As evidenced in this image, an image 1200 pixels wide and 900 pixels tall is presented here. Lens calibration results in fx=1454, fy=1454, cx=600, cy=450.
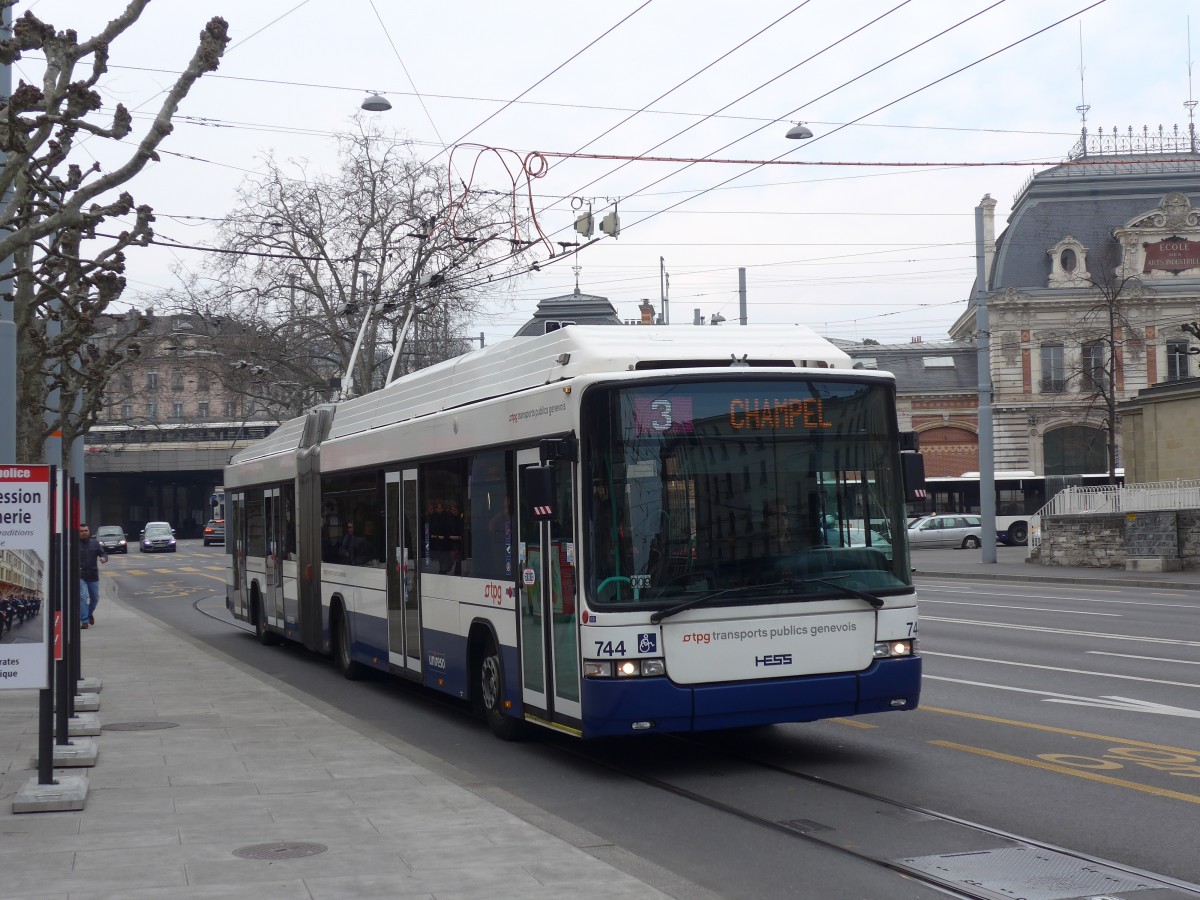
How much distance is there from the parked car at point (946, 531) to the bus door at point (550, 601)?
4818 cm

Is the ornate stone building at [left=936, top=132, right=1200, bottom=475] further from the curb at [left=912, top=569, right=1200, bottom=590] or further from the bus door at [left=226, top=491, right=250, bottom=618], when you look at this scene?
the bus door at [left=226, top=491, right=250, bottom=618]

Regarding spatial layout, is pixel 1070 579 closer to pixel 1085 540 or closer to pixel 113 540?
pixel 1085 540

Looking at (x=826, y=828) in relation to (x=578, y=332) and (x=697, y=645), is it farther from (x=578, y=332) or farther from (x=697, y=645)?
(x=578, y=332)

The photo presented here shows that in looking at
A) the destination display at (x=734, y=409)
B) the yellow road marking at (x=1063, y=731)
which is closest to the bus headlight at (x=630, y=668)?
the destination display at (x=734, y=409)

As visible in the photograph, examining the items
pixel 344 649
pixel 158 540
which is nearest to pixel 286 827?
pixel 344 649

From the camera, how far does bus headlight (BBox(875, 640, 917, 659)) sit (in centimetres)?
979

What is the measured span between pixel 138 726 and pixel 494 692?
10.2 ft

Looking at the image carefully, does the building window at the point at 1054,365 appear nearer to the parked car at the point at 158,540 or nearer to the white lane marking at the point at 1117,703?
the parked car at the point at 158,540

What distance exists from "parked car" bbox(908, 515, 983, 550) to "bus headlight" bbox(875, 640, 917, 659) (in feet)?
158

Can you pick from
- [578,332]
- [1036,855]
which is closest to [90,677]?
[578,332]

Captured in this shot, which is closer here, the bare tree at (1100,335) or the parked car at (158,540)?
the bare tree at (1100,335)

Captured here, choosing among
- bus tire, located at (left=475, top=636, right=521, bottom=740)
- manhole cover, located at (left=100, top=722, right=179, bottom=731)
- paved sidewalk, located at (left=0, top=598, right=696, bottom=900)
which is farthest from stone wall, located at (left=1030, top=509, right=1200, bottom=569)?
manhole cover, located at (left=100, top=722, right=179, bottom=731)

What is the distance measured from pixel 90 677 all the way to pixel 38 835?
9.36 metres

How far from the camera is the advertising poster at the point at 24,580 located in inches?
326
